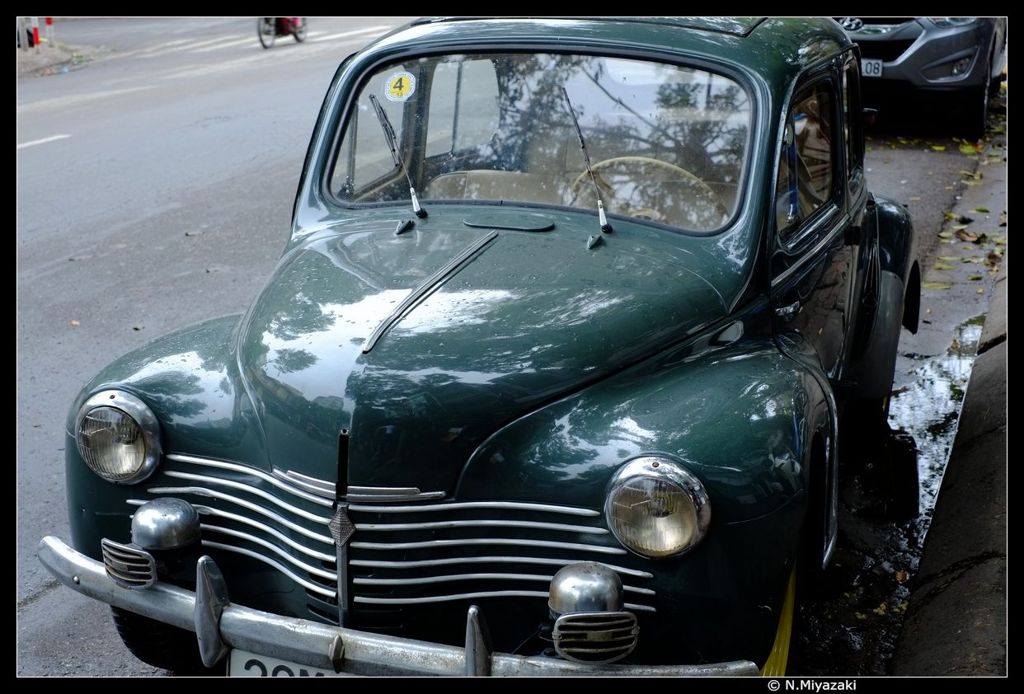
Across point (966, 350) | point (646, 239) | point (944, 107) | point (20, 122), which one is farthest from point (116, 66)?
point (646, 239)

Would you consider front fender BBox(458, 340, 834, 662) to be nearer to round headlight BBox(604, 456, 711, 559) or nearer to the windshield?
round headlight BBox(604, 456, 711, 559)

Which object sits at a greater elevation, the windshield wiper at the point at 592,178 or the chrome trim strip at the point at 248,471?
the windshield wiper at the point at 592,178

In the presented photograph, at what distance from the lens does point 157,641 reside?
9.91 feet

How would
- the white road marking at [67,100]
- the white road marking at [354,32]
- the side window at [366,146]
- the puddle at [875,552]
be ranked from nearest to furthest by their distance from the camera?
the puddle at [875,552]
the side window at [366,146]
the white road marking at [67,100]
the white road marking at [354,32]

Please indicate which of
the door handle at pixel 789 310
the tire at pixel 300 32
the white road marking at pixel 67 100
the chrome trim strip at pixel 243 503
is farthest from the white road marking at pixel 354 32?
the chrome trim strip at pixel 243 503

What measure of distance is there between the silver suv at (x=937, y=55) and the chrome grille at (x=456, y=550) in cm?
871

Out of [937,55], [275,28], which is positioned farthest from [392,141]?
[275,28]

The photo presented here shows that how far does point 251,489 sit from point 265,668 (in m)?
0.42

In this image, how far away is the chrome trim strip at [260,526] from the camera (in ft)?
8.52

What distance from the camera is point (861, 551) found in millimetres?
3961

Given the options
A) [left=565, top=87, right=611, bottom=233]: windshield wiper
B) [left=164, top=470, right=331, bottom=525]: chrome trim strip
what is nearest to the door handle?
[left=565, top=87, right=611, bottom=233]: windshield wiper

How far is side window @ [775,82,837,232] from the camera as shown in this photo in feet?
11.3

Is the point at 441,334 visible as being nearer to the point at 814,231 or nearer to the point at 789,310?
the point at 789,310

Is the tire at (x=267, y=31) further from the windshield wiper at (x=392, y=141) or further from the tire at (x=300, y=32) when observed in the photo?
the windshield wiper at (x=392, y=141)
